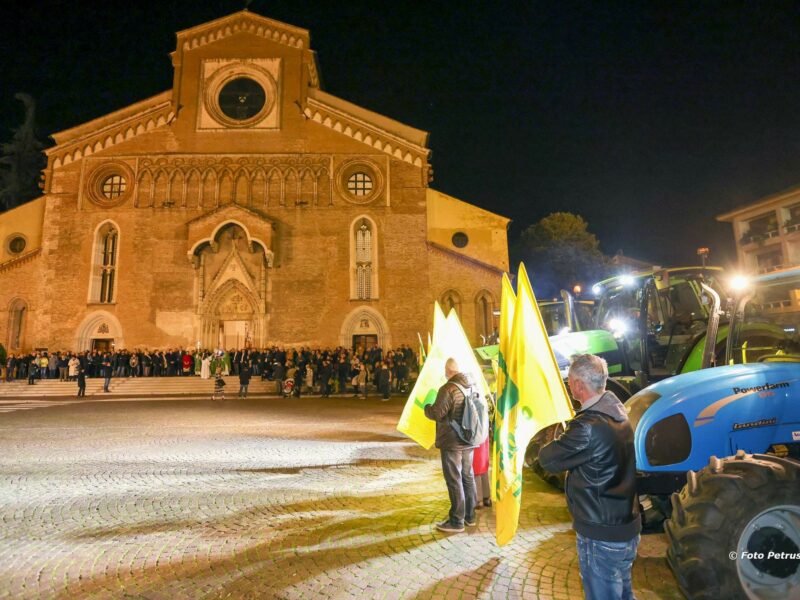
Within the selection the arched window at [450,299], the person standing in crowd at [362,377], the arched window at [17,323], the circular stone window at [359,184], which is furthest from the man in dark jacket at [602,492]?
the arched window at [17,323]

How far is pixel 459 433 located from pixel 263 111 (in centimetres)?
2691

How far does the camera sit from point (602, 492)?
102 inches

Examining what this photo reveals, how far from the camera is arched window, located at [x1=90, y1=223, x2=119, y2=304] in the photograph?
83.9 ft

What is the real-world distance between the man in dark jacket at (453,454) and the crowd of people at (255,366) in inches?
584

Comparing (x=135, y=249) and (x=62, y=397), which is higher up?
(x=135, y=249)

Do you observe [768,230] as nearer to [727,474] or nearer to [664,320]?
[664,320]

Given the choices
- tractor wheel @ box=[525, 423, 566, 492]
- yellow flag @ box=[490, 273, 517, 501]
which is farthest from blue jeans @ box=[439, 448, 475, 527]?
tractor wheel @ box=[525, 423, 566, 492]

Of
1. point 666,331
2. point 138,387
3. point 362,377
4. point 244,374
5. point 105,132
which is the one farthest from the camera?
point 105,132

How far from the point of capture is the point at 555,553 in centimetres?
448

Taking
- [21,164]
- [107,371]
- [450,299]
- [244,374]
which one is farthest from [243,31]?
[21,164]

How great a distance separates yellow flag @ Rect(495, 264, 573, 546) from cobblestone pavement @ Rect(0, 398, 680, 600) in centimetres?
73

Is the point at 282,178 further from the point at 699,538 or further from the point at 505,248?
the point at 699,538

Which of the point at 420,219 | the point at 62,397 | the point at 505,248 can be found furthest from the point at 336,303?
the point at 62,397

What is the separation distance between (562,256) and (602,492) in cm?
3961
